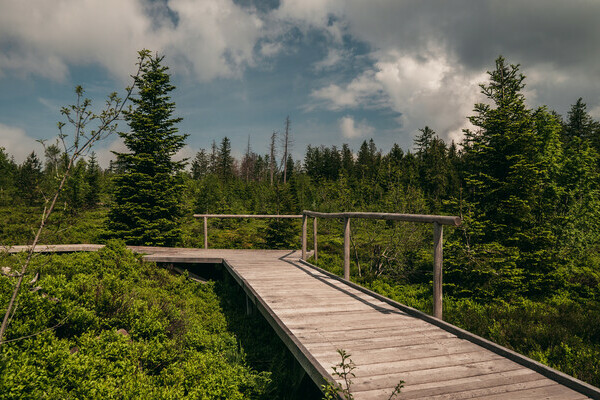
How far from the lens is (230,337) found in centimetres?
556

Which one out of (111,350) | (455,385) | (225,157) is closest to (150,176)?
(111,350)

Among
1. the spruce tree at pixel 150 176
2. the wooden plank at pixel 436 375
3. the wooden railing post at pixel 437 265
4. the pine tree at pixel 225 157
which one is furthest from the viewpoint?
the pine tree at pixel 225 157

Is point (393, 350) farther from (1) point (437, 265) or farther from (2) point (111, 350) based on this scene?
(2) point (111, 350)

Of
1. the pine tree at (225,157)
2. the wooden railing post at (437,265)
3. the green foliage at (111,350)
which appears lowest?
the green foliage at (111,350)

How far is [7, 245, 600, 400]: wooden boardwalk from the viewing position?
272 cm

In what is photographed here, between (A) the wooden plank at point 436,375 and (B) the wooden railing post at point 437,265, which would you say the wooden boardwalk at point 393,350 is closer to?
(A) the wooden plank at point 436,375

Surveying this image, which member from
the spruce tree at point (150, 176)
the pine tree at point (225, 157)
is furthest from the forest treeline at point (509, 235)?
the pine tree at point (225, 157)

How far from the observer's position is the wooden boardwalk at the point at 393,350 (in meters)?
2.72

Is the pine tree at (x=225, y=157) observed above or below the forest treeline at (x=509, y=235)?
above

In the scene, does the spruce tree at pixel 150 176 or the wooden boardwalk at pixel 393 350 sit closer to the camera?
the wooden boardwalk at pixel 393 350

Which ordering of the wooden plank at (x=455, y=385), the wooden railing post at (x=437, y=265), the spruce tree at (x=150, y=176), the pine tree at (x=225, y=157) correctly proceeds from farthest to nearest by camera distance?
the pine tree at (x=225, y=157)
the spruce tree at (x=150, y=176)
the wooden railing post at (x=437, y=265)
the wooden plank at (x=455, y=385)

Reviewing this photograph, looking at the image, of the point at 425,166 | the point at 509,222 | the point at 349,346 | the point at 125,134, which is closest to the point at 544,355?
the point at 349,346

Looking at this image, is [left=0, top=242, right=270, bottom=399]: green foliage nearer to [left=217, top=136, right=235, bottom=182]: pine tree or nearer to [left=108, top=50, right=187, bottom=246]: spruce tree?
[left=108, top=50, right=187, bottom=246]: spruce tree

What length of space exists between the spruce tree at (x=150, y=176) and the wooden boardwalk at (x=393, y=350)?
886 cm
